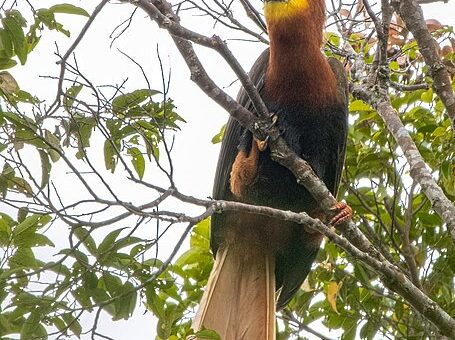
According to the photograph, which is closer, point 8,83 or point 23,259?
point 23,259

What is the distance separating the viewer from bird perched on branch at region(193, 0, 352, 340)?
3.58 metres

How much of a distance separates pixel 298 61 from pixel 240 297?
114 cm

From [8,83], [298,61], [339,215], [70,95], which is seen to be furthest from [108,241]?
[298,61]

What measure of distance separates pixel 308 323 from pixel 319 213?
68 cm

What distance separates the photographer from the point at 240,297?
3836 millimetres

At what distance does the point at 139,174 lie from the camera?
3.29 metres

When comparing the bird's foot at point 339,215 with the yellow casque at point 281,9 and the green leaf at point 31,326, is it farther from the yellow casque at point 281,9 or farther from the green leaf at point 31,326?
the green leaf at point 31,326

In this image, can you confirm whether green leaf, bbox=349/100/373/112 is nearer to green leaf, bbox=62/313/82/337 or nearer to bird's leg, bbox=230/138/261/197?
bird's leg, bbox=230/138/261/197

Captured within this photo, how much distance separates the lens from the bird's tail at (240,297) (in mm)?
3637

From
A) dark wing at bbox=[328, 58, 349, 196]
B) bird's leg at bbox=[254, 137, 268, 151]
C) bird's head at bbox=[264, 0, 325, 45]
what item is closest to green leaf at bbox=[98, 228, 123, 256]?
bird's leg at bbox=[254, 137, 268, 151]

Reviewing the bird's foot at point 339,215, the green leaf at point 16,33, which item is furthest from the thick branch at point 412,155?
the green leaf at point 16,33

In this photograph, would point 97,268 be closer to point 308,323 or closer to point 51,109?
point 51,109

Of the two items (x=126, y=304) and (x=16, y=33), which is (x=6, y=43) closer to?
(x=16, y=33)

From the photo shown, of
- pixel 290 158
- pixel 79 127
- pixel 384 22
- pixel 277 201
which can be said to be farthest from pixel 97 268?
pixel 384 22
